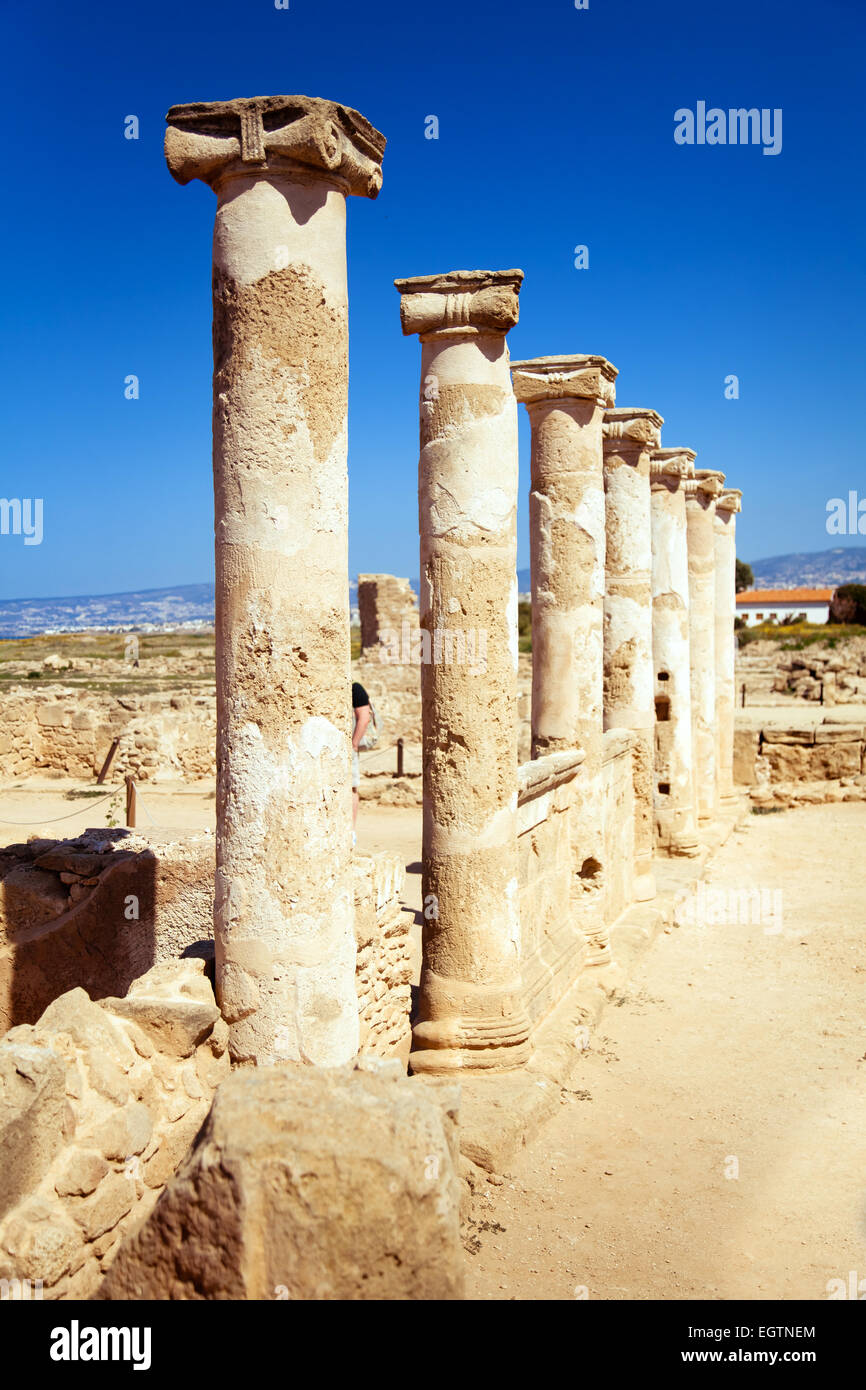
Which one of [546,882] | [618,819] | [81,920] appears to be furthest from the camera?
[618,819]

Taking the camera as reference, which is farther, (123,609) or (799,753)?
(123,609)

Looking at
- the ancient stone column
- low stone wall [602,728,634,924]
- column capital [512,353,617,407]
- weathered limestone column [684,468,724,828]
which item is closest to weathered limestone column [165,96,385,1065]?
column capital [512,353,617,407]

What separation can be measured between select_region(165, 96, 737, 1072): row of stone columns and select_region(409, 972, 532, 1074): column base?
0.5 inches

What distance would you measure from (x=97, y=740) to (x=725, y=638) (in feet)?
32.7

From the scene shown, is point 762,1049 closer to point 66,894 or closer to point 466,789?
point 466,789

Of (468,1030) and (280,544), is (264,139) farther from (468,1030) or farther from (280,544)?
(468,1030)

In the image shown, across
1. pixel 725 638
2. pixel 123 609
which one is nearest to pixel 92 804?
pixel 725 638

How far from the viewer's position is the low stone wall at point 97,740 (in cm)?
1767

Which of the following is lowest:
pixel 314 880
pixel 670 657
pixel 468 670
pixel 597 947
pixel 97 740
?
pixel 597 947

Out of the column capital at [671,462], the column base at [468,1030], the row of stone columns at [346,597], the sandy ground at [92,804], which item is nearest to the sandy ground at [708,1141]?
the column base at [468,1030]

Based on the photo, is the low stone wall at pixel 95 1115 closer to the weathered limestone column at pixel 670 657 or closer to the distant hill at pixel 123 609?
the weathered limestone column at pixel 670 657

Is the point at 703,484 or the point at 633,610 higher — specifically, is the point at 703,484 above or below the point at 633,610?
above

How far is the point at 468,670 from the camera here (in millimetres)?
6055

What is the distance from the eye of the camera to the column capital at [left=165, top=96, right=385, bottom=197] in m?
4.07
